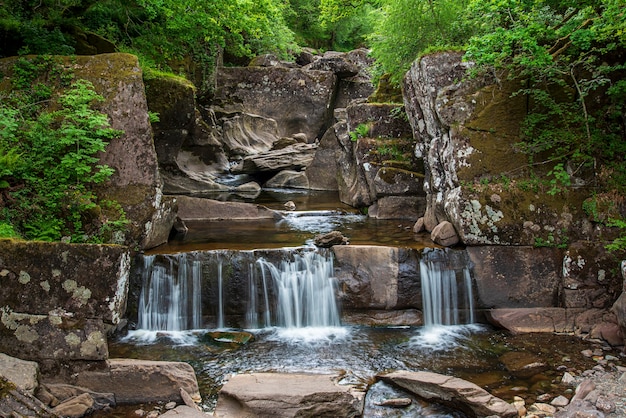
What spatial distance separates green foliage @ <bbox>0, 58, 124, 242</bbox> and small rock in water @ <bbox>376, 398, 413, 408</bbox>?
16.5 ft

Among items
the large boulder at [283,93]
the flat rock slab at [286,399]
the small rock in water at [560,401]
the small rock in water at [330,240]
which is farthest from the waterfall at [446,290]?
the large boulder at [283,93]

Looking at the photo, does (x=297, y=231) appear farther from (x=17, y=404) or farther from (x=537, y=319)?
(x=17, y=404)

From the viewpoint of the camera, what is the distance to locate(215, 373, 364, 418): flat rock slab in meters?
4.59

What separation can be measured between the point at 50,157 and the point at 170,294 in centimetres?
281

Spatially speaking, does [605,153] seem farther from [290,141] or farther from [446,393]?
[290,141]

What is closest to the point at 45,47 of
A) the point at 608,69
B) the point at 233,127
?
the point at 608,69

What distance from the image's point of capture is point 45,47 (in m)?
8.90

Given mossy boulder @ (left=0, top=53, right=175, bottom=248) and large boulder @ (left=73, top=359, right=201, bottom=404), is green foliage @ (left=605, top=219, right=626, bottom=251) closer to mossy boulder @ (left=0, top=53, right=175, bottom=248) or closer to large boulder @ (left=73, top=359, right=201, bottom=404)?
large boulder @ (left=73, top=359, right=201, bottom=404)

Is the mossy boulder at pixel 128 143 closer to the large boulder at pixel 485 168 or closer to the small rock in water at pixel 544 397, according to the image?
the large boulder at pixel 485 168

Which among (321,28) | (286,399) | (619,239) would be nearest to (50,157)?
(286,399)

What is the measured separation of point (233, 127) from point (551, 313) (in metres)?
16.9

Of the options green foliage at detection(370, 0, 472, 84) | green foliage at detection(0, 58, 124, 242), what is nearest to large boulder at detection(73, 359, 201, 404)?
green foliage at detection(0, 58, 124, 242)

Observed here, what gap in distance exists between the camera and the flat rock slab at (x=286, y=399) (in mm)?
4586

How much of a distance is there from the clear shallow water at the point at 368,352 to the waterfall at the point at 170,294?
9.2 inches
